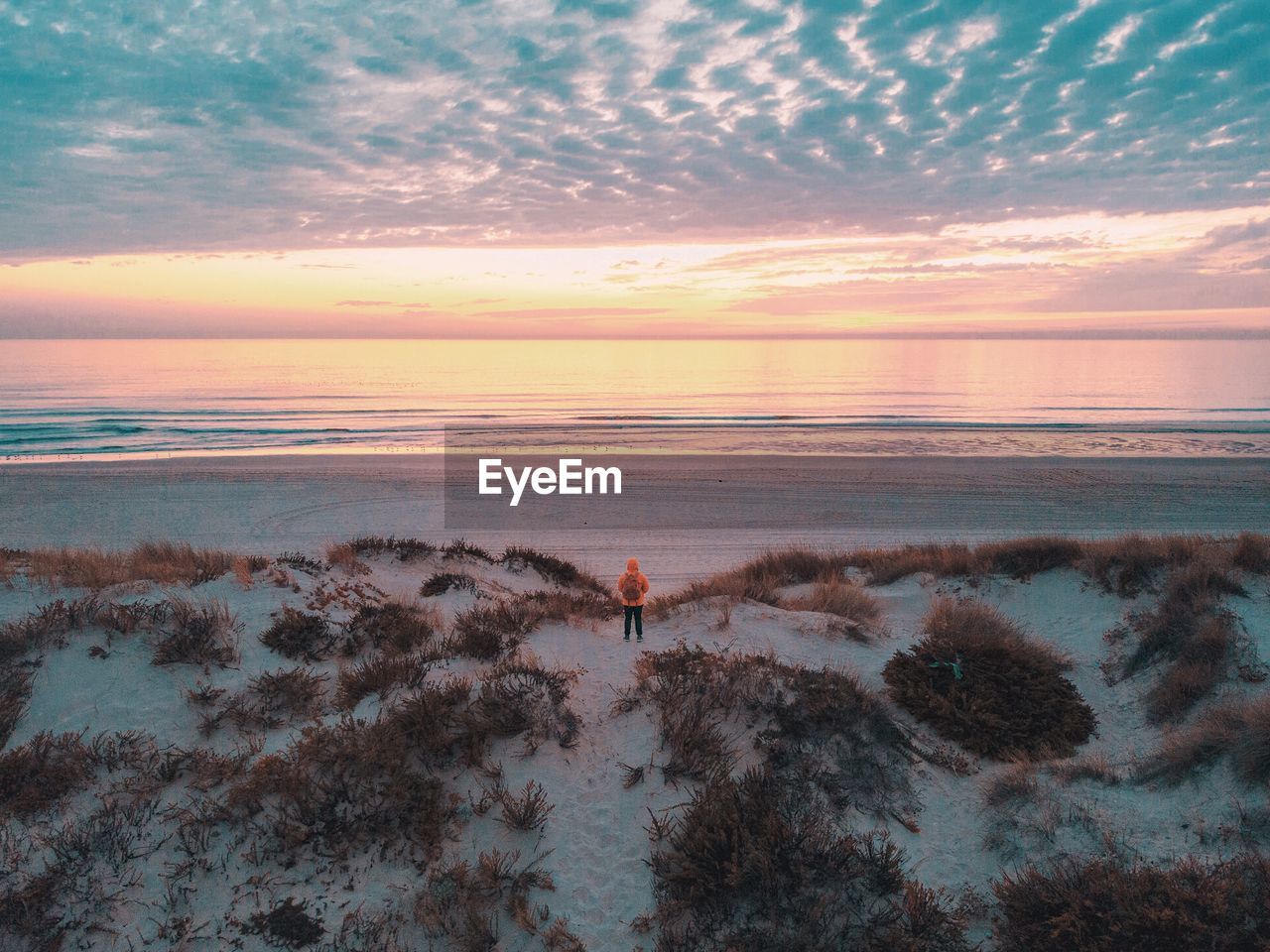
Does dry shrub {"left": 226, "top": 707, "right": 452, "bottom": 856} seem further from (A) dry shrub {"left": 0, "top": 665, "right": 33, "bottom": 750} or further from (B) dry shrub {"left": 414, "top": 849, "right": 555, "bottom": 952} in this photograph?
(A) dry shrub {"left": 0, "top": 665, "right": 33, "bottom": 750}

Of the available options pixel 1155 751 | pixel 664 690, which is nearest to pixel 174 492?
pixel 664 690

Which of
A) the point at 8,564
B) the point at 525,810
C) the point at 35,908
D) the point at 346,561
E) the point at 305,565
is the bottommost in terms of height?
the point at 35,908

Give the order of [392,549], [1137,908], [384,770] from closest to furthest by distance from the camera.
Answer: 1. [1137,908]
2. [384,770]
3. [392,549]

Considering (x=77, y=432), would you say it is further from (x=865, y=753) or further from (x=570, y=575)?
(x=865, y=753)

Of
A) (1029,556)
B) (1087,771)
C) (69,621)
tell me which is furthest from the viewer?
(1029,556)

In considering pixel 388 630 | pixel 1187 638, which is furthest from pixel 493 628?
pixel 1187 638

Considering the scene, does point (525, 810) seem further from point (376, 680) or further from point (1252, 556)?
point (1252, 556)

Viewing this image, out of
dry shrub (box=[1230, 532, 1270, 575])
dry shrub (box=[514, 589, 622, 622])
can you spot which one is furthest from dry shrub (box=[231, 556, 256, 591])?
dry shrub (box=[1230, 532, 1270, 575])
